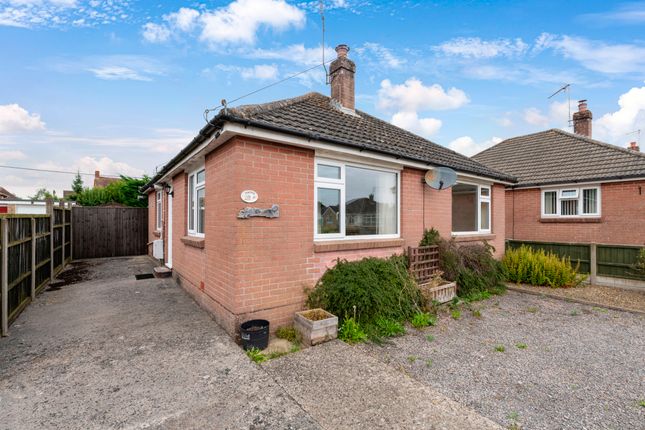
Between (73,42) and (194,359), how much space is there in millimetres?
8840

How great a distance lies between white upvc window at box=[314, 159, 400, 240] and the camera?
5.39m

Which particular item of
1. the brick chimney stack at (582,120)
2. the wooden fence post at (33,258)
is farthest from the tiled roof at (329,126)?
the brick chimney stack at (582,120)

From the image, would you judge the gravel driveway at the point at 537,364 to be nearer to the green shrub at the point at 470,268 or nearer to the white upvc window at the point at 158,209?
the green shrub at the point at 470,268

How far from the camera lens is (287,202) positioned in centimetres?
481

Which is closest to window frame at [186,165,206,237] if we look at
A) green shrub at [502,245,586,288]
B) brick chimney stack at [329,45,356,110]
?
brick chimney stack at [329,45,356,110]

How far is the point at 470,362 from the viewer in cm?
385

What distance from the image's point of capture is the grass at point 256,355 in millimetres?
3785

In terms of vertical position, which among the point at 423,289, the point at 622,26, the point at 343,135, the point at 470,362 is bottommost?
the point at 470,362

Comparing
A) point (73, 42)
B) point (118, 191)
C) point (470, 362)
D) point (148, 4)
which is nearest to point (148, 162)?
point (118, 191)

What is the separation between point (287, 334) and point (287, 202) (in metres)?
2.08

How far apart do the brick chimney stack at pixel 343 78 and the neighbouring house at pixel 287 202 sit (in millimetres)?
372

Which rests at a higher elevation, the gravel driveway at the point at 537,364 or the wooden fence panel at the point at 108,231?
the wooden fence panel at the point at 108,231

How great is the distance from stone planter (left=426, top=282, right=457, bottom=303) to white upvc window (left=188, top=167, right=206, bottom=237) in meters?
5.11

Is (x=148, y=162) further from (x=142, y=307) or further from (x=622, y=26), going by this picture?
(x=622, y=26)
